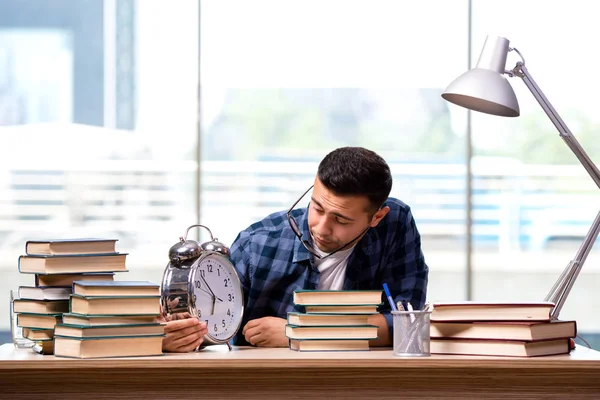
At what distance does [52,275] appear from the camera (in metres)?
1.89

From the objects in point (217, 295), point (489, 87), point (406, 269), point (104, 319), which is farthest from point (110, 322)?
point (489, 87)

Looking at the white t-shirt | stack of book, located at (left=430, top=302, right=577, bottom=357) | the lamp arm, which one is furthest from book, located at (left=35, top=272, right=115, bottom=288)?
the lamp arm

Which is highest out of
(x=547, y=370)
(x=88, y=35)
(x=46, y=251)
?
(x=88, y=35)

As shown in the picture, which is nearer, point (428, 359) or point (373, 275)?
point (428, 359)

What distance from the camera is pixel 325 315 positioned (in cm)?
189

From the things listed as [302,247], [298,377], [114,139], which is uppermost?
[114,139]

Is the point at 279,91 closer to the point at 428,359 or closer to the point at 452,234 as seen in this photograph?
the point at 452,234

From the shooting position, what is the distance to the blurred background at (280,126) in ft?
14.3

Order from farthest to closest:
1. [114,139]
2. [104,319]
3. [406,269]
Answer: [114,139]
[406,269]
[104,319]

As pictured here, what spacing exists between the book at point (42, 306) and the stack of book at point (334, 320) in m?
0.49

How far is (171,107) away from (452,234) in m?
1.52

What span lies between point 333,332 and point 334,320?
0.03 m

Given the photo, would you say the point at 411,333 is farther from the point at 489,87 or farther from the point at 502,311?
the point at 489,87

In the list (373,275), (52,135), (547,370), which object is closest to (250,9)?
(52,135)
